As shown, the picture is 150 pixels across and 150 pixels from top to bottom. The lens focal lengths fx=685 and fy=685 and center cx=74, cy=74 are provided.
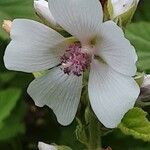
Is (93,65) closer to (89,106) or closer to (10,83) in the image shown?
(89,106)

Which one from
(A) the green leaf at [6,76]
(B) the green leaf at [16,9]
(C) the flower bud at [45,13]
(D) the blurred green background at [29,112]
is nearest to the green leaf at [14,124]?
(D) the blurred green background at [29,112]

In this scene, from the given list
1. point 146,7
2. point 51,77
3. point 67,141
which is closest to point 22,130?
point 67,141

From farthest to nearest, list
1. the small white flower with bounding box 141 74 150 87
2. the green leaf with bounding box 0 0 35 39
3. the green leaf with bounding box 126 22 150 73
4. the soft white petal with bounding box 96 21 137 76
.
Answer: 1. the green leaf with bounding box 0 0 35 39
2. the green leaf with bounding box 126 22 150 73
3. the small white flower with bounding box 141 74 150 87
4. the soft white petal with bounding box 96 21 137 76

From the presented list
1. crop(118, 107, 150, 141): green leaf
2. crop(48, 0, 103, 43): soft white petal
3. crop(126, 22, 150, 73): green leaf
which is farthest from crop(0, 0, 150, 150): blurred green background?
crop(48, 0, 103, 43): soft white petal

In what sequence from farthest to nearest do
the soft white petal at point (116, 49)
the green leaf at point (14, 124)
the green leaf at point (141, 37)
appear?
1. the green leaf at point (14, 124)
2. the green leaf at point (141, 37)
3. the soft white petal at point (116, 49)

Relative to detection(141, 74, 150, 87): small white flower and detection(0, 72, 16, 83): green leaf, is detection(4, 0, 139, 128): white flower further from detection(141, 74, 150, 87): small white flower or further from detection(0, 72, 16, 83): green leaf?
detection(0, 72, 16, 83): green leaf

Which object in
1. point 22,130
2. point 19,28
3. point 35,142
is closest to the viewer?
point 19,28

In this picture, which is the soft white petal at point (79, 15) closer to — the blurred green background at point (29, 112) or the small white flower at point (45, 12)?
the small white flower at point (45, 12)
